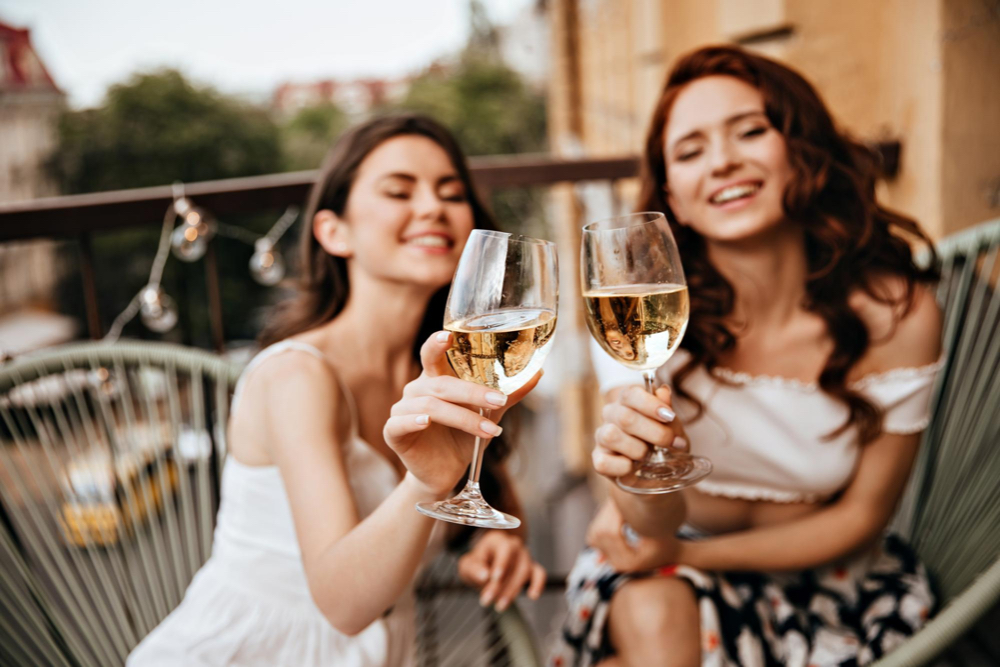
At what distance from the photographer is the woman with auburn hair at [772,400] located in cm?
116

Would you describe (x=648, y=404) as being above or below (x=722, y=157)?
below

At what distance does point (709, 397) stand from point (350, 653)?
0.75m

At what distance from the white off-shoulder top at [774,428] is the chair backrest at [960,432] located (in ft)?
0.57

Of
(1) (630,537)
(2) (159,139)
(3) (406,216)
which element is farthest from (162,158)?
(1) (630,537)

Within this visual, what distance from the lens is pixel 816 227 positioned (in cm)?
132

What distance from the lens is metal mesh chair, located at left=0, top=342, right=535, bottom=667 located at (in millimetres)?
1218

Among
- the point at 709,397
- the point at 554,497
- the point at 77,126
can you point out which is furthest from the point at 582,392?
the point at 77,126

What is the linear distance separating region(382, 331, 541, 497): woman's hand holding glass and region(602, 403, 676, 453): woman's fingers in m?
0.11

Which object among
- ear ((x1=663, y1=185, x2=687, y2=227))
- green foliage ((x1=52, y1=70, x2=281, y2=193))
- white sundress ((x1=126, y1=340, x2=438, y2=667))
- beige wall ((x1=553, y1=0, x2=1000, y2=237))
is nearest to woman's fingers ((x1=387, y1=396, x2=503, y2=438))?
white sundress ((x1=126, y1=340, x2=438, y2=667))

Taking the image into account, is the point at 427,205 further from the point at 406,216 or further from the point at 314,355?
the point at 314,355

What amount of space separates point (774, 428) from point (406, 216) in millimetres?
760

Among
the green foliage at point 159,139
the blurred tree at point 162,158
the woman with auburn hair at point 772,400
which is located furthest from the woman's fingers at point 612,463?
the green foliage at point 159,139

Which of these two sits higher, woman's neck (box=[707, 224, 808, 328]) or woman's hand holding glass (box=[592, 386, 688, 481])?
woman's neck (box=[707, 224, 808, 328])

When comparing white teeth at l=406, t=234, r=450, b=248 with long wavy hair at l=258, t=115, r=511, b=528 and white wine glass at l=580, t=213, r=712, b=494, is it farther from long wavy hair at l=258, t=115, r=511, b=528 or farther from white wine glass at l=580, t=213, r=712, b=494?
white wine glass at l=580, t=213, r=712, b=494
